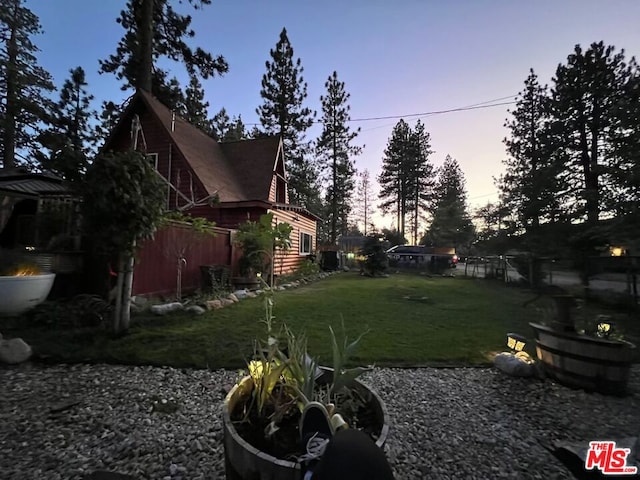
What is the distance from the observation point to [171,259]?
21.0 ft

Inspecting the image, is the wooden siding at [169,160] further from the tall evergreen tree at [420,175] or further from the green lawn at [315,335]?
the tall evergreen tree at [420,175]

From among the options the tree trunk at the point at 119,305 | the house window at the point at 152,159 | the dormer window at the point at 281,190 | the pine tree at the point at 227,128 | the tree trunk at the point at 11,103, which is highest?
the pine tree at the point at 227,128

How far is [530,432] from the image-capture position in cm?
216

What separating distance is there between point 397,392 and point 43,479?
96.9 inches

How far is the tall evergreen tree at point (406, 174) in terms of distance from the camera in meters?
31.5

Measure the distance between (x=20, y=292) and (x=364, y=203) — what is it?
36.9 m

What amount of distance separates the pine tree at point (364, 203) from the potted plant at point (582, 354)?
35187mm

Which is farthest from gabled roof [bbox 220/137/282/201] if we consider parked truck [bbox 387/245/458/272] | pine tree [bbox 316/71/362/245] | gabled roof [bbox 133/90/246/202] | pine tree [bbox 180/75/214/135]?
parked truck [bbox 387/245/458/272]

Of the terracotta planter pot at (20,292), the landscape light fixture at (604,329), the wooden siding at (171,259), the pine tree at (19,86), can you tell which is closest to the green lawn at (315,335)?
the terracotta planter pot at (20,292)

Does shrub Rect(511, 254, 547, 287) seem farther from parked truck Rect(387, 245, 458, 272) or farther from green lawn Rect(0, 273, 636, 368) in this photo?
parked truck Rect(387, 245, 458, 272)

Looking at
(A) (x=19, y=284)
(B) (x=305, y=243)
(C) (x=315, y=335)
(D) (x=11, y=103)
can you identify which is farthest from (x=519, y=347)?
(D) (x=11, y=103)

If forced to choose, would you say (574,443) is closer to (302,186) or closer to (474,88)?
(474,88)

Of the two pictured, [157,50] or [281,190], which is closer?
[157,50]

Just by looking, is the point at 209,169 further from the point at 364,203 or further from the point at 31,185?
the point at 364,203
